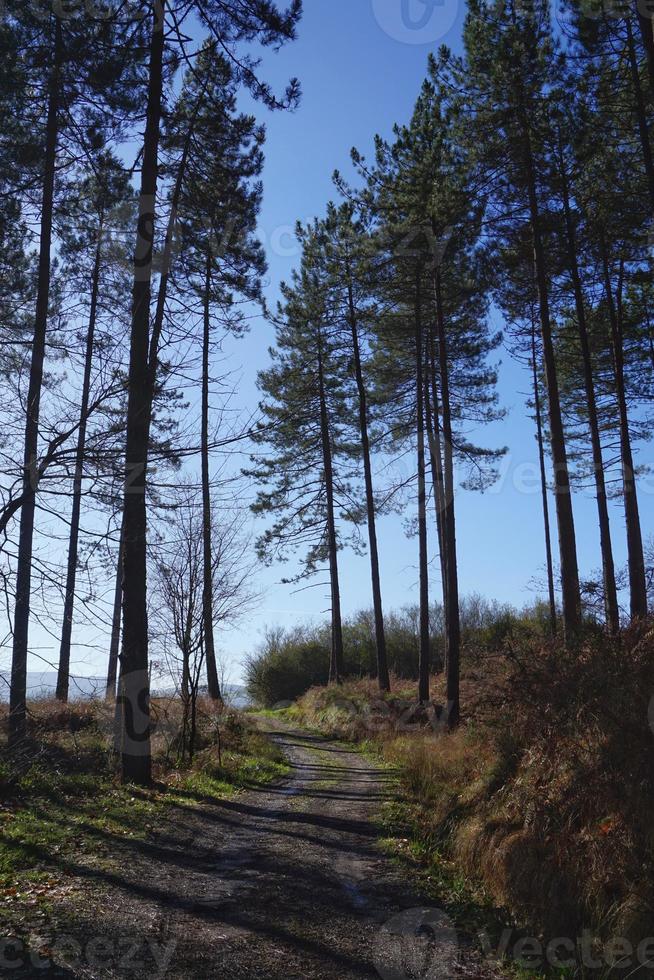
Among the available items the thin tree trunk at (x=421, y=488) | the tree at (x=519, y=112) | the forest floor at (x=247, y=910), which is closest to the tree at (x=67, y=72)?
the forest floor at (x=247, y=910)

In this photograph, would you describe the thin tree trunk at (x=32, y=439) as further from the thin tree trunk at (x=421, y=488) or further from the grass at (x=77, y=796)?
the thin tree trunk at (x=421, y=488)

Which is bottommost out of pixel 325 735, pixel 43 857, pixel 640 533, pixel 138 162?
pixel 325 735

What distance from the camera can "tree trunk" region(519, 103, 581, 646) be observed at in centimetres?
1428

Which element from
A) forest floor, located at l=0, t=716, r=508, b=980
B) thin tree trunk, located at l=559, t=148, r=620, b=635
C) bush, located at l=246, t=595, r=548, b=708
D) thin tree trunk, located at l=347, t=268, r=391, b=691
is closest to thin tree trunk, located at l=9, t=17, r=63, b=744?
forest floor, located at l=0, t=716, r=508, b=980

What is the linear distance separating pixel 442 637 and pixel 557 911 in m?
30.5

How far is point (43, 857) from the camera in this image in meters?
6.64

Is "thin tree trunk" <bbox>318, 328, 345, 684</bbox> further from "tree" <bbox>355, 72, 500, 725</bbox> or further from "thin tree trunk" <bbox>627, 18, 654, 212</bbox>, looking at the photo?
"thin tree trunk" <bbox>627, 18, 654, 212</bbox>

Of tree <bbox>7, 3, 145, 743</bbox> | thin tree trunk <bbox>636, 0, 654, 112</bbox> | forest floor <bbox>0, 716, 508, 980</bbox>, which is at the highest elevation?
thin tree trunk <bbox>636, 0, 654, 112</bbox>

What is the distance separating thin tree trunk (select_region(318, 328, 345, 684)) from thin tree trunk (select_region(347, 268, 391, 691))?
1.69 metres

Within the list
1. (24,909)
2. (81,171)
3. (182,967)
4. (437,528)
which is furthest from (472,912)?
(437,528)

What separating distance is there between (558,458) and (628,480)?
5.64 meters

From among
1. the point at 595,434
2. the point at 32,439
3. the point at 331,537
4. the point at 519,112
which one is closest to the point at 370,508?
the point at 331,537

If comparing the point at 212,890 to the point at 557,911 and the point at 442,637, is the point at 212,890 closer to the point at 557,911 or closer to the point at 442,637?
the point at 557,911

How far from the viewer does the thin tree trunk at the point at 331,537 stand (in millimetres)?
28094
